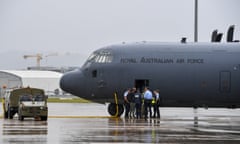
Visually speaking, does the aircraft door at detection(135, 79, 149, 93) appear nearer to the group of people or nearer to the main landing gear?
the group of people

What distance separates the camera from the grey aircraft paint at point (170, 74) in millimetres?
38469

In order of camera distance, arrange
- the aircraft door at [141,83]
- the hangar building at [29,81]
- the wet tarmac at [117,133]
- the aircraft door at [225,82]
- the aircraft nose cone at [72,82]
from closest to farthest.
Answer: the wet tarmac at [117,133] → the aircraft door at [225,82] → the aircraft door at [141,83] → the aircraft nose cone at [72,82] → the hangar building at [29,81]

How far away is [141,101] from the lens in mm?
38344

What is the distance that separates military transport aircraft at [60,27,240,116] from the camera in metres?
38.5

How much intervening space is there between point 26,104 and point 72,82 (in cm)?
463

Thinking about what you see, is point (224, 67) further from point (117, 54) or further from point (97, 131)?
point (97, 131)

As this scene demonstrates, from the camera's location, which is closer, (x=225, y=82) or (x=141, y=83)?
(x=225, y=82)

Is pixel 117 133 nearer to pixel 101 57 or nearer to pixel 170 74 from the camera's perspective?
pixel 170 74

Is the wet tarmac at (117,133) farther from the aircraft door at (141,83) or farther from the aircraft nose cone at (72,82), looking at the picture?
the aircraft nose cone at (72,82)

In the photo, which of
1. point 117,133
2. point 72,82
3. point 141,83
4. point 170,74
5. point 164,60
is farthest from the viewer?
point 72,82

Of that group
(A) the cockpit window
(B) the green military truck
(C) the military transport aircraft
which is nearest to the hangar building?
(A) the cockpit window

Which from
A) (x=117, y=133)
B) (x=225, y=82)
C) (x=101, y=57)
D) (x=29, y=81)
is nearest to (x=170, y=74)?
(x=225, y=82)

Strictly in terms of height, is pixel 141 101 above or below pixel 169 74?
below

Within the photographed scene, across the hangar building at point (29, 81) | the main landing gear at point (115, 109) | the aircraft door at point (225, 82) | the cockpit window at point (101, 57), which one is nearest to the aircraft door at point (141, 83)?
the main landing gear at point (115, 109)
